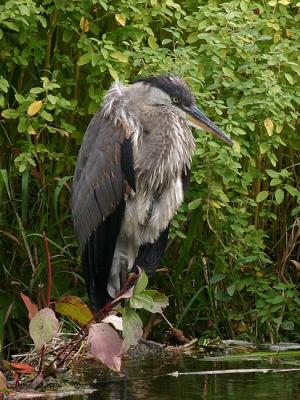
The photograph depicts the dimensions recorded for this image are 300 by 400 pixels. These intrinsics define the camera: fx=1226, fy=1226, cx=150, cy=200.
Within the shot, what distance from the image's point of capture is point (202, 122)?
257 inches

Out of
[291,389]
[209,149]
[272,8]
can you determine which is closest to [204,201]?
[209,149]

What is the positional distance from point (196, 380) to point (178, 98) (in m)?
1.89

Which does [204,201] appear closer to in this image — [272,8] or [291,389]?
[272,8]

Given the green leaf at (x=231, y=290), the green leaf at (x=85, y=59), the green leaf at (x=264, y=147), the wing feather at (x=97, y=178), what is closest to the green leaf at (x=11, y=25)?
the green leaf at (x=85, y=59)

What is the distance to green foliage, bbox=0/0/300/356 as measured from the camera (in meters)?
6.57

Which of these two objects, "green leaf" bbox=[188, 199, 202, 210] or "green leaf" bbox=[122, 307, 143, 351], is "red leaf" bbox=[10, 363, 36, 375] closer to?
"green leaf" bbox=[122, 307, 143, 351]

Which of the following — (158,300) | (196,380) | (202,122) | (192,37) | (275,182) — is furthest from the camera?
(192,37)

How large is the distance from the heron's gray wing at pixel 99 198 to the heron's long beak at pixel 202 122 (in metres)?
0.42

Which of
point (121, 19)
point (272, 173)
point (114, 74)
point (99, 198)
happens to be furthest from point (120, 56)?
point (272, 173)

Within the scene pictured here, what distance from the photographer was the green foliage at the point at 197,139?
657 centimetres

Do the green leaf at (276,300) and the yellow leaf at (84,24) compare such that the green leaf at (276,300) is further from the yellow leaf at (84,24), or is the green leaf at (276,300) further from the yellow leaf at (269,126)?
the yellow leaf at (84,24)

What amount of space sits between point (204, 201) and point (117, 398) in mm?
2093

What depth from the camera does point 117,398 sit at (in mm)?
4867

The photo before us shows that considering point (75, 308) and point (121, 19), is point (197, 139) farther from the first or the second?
point (75, 308)
